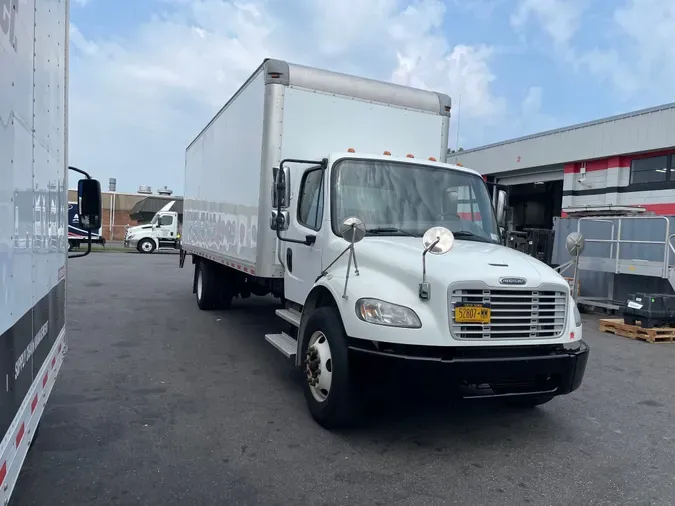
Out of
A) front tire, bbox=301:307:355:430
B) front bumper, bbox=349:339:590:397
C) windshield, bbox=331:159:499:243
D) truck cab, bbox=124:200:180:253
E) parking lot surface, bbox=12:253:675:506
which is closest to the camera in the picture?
parking lot surface, bbox=12:253:675:506

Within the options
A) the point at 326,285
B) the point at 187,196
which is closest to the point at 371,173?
the point at 326,285

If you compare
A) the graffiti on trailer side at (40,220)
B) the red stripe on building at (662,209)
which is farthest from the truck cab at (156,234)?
the graffiti on trailer side at (40,220)

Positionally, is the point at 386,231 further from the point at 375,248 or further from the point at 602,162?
the point at 602,162

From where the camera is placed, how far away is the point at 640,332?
9.52m

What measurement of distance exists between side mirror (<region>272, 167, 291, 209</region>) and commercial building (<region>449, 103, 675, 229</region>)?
10.7m

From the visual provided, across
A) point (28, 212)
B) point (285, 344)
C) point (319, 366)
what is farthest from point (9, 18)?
point (285, 344)

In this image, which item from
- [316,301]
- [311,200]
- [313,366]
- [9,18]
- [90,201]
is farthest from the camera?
[311,200]

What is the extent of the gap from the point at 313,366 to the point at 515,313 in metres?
1.77

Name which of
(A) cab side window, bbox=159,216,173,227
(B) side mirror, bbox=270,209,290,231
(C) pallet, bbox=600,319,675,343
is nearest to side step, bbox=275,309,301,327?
(B) side mirror, bbox=270,209,290,231

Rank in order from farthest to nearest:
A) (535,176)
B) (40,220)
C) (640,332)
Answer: (535,176) < (640,332) < (40,220)

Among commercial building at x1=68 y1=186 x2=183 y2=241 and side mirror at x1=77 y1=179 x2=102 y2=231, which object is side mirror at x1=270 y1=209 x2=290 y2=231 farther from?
commercial building at x1=68 y1=186 x2=183 y2=241

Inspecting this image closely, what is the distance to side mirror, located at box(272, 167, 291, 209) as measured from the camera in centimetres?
539

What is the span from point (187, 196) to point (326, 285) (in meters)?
8.60

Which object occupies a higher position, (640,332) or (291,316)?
(291,316)
